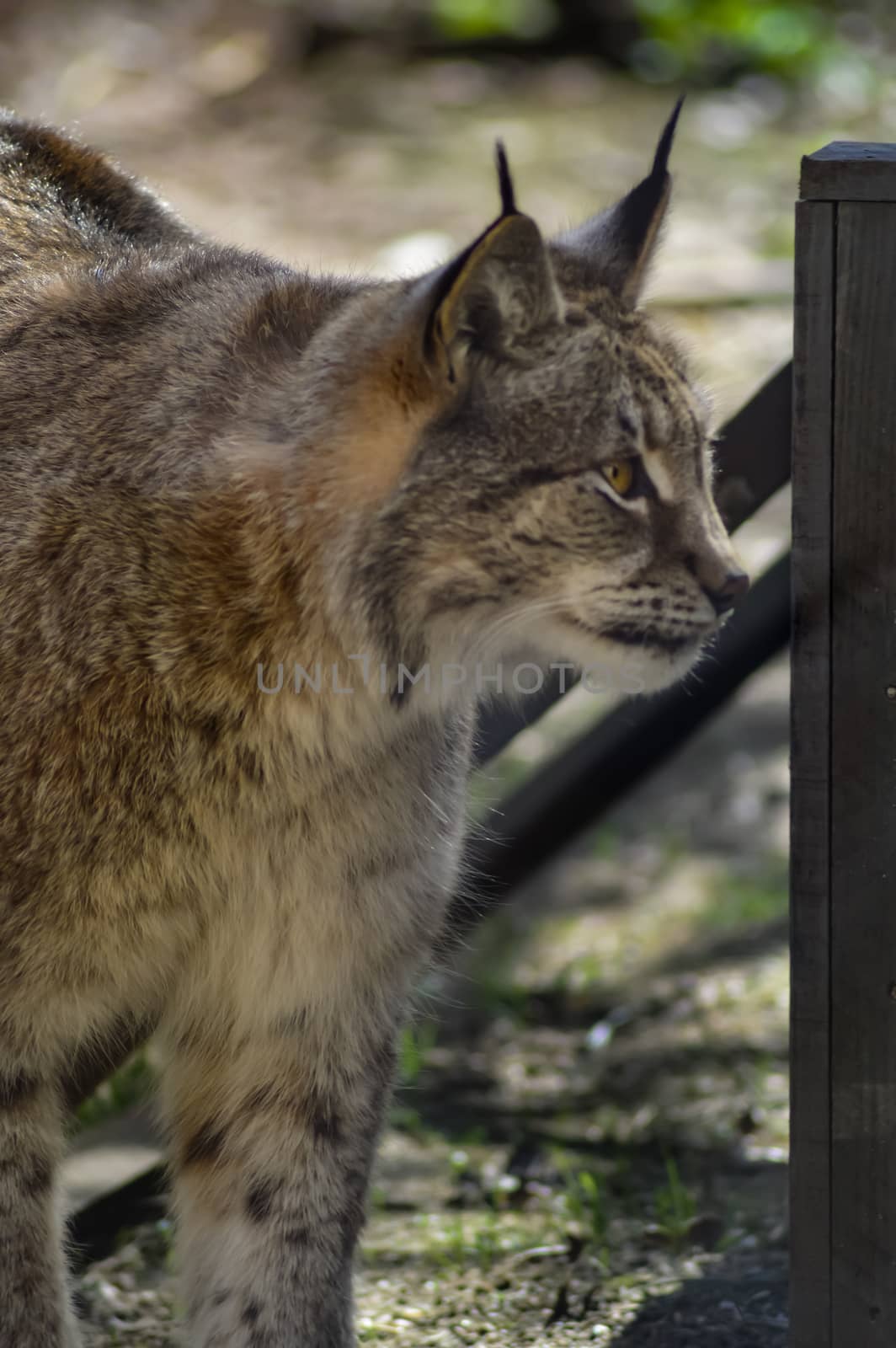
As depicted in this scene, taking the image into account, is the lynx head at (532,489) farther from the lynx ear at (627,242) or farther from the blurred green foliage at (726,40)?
the blurred green foliage at (726,40)

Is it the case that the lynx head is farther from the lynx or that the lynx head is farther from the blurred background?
the blurred background

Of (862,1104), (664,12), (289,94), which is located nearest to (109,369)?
(862,1104)

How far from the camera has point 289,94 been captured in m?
→ 10.6

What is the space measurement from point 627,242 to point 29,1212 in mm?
1647

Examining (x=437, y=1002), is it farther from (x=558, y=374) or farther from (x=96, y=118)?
(x=96, y=118)

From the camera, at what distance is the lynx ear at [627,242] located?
255 cm

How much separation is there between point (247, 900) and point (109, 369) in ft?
2.68

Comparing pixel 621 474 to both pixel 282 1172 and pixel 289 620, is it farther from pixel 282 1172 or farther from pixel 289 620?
pixel 282 1172

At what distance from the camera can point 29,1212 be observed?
2.49 m

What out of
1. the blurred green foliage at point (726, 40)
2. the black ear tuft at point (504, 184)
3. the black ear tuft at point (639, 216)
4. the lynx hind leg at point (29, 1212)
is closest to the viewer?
the black ear tuft at point (504, 184)

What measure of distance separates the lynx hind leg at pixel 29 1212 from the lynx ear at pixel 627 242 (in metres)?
1.40

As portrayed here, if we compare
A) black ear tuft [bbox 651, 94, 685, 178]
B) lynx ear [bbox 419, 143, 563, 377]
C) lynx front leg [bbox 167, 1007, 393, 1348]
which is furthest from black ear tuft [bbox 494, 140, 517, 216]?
lynx front leg [bbox 167, 1007, 393, 1348]

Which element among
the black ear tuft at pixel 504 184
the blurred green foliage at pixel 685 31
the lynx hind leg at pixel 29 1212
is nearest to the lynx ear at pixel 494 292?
the black ear tuft at pixel 504 184

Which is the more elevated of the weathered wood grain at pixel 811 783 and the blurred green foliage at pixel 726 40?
the blurred green foliage at pixel 726 40
